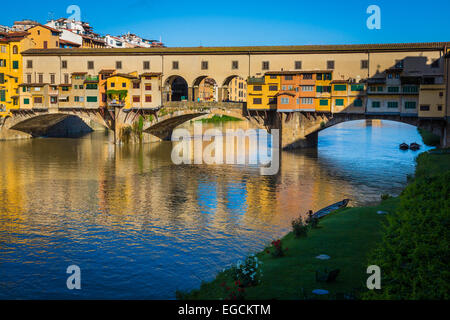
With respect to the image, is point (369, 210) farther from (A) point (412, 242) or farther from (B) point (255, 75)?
(B) point (255, 75)

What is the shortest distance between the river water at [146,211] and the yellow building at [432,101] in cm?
576

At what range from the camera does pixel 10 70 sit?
229ft

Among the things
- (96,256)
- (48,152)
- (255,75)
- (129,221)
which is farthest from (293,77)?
(96,256)

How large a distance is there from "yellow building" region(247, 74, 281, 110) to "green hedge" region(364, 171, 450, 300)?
49984mm

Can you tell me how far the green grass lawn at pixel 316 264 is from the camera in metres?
12.2

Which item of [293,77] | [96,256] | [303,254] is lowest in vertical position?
[96,256]

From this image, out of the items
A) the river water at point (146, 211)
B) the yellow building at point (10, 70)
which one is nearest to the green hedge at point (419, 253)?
the river water at point (146, 211)

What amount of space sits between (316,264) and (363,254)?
1.67 meters

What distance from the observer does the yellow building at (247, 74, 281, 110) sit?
6019 centimetres

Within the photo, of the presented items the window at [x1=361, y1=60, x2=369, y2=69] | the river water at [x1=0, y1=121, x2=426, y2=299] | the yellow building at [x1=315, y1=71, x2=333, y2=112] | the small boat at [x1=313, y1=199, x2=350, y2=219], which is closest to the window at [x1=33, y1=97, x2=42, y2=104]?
the river water at [x1=0, y1=121, x2=426, y2=299]

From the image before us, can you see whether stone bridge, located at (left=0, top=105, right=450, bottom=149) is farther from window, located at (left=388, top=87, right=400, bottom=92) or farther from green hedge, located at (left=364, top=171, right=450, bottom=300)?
green hedge, located at (left=364, top=171, right=450, bottom=300)

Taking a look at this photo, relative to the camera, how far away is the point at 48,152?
57875 millimetres

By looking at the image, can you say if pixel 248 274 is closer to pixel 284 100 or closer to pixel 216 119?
pixel 284 100
